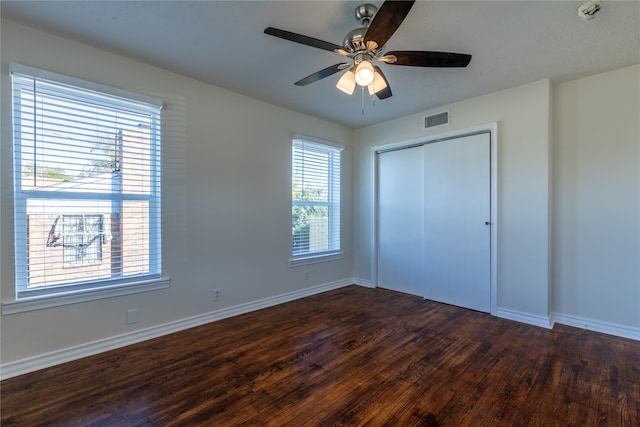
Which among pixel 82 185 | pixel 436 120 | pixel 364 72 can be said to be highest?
pixel 436 120

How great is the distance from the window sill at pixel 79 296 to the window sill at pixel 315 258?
1.55 m

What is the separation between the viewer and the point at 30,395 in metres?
1.84

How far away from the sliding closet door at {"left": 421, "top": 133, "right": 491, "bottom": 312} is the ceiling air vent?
9.2 inches

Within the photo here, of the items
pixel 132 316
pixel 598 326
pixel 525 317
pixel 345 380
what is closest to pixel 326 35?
pixel 345 380

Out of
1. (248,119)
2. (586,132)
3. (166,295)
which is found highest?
(248,119)

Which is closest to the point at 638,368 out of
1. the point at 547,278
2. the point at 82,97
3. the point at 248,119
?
the point at 547,278

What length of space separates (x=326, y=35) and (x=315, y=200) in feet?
7.60

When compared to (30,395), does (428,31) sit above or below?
above

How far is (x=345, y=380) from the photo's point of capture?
201 cm

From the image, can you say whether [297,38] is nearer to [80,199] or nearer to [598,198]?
[80,199]

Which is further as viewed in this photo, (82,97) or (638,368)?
(82,97)

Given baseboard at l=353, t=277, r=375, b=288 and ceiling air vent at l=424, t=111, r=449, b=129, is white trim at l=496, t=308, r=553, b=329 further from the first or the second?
ceiling air vent at l=424, t=111, r=449, b=129

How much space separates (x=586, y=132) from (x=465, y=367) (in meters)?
2.61

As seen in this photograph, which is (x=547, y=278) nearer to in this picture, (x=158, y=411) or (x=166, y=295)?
(x=158, y=411)
